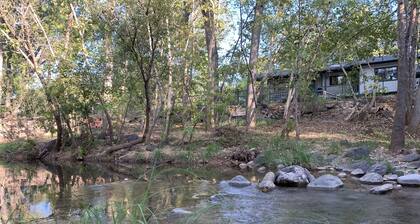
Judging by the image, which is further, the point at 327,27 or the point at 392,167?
the point at 327,27

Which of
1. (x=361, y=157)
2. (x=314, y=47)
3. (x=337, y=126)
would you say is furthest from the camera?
(x=337, y=126)

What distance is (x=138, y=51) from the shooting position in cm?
1553

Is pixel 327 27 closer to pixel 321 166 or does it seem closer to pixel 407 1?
pixel 407 1

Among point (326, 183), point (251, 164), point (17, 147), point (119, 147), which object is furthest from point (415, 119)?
point (17, 147)

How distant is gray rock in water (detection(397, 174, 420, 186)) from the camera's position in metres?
9.44

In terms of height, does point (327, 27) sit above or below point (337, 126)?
above

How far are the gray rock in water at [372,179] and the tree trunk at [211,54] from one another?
7323 millimetres

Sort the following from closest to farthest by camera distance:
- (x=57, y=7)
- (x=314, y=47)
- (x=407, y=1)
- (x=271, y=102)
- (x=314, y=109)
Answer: (x=407, y=1), (x=314, y=47), (x=57, y=7), (x=314, y=109), (x=271, y=102)

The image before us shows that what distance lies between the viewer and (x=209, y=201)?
25.6ft

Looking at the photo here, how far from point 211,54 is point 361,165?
31.1ft

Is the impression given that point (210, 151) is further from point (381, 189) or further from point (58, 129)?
point (381, 189)

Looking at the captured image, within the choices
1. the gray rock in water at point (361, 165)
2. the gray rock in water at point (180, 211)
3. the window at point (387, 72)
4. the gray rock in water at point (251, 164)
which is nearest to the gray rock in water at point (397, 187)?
the gray rock in water at point (361, 165)

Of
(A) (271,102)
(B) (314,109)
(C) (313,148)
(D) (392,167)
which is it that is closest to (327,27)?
(C) (313,148)

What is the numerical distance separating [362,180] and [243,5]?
8635 mm
